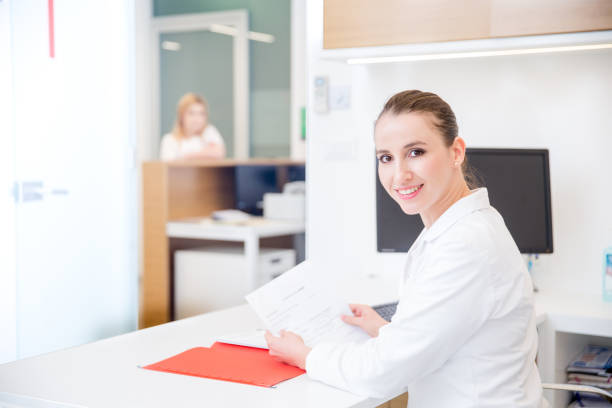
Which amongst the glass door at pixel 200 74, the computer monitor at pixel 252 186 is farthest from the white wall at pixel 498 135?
the glass door at pixel 200 74

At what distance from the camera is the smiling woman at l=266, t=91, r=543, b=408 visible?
1278mm

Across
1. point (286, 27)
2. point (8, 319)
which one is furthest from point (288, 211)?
point (286, 27)

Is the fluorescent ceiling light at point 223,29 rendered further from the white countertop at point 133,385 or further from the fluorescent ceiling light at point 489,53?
the white countertop at point 133,385

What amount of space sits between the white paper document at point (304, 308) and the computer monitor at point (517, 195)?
0.67m

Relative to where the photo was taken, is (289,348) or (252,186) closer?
(289,348)

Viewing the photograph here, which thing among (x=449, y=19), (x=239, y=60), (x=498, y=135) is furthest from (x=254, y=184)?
(x=449, y=19)

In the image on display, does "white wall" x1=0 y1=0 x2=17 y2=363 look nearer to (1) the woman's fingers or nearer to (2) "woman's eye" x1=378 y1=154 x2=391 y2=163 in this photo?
(1) the woman's fingers

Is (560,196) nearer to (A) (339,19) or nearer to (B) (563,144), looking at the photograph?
(B) (563,144)

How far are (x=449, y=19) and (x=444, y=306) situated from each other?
4.05ft

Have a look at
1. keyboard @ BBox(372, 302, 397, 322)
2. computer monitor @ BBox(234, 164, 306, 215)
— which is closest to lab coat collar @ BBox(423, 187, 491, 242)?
keyboard @ BBox(372, 302, 397, 322)

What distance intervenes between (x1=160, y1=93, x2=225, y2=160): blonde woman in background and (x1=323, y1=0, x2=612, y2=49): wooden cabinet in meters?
3.59

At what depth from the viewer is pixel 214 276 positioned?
409cm

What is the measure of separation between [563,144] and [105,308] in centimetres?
240

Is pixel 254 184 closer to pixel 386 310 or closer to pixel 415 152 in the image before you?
pixel 386 310
